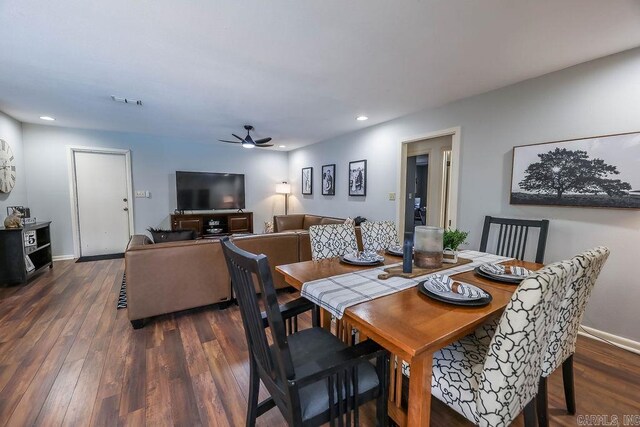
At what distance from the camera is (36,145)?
4301 millimetres

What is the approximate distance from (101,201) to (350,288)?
18.0 feet

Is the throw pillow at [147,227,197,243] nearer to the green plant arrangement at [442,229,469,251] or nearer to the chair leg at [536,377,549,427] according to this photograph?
the green plant arrangement at [442,229,469,251]

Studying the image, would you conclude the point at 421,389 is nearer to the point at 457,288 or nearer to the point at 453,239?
the point at 457,288

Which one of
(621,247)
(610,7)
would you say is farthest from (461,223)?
(610,7)

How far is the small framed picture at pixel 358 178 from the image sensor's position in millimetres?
4465

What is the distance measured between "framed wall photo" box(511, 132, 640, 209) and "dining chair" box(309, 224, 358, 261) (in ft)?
5.87

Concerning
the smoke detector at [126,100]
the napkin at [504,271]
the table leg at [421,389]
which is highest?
the smoke detector at [126,100]

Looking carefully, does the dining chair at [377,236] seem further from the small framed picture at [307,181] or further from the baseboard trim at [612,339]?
the small framed picture at [307,181]

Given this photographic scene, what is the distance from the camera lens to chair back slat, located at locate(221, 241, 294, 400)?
0.84 metres

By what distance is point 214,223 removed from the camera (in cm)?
569

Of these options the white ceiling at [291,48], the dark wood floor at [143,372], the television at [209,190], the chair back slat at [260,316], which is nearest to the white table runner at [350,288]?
the chair back slat at [260,316]

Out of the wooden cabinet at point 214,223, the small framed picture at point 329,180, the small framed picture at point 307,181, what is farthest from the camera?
the small framed picture at point 307,181

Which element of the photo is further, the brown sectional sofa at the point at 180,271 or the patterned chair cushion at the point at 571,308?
the brown sectional sofa at the point at 180,271

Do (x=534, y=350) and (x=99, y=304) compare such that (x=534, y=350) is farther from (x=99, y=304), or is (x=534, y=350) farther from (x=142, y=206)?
(x=142, y=206)
